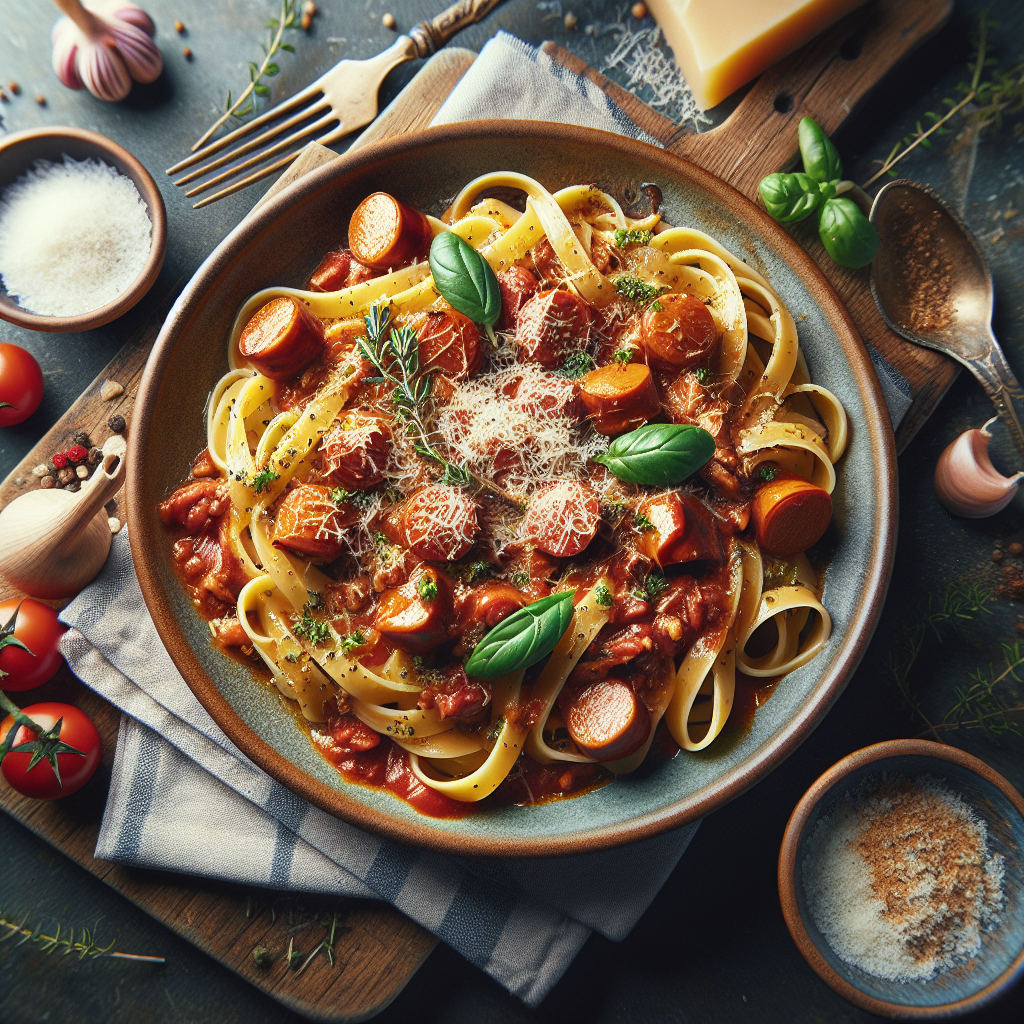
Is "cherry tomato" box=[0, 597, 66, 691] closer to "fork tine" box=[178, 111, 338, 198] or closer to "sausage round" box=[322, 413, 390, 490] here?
"sausage round" box=[322, 413, 390, 490]

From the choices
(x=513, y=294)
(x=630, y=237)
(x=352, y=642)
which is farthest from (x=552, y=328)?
(x=352, y=642)

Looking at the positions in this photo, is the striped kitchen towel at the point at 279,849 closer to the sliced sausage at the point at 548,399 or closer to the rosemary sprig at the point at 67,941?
the rosemary sprig at the point at 67,941

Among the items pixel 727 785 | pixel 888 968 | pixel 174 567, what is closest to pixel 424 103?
pixel 174 567

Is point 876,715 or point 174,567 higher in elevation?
point 174,567

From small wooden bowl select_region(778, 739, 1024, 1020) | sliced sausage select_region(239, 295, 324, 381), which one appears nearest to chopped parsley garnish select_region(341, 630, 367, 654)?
sliced sausage select_region(239, 295, 324, 381)

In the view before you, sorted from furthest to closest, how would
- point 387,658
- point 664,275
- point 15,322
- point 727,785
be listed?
point 15,322
point 664,275
point 387,658
point 727,785

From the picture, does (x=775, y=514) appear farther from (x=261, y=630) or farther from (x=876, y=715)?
(x=261, y=630)

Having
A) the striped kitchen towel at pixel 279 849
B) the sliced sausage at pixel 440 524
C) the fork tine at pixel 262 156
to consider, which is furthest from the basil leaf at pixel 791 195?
the striped kitchen towel at pixel 279 849
